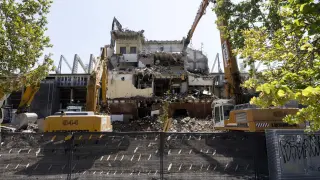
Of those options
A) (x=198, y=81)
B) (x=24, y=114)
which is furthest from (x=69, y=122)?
(x=198, y=81)

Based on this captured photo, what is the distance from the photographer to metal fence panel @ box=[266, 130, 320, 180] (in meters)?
6.49

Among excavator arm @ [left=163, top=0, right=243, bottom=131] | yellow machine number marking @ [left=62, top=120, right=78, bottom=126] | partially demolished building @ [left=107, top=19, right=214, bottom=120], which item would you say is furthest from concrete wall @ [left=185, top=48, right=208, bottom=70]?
yellow machine number marking @ [left=62, top=120, right=78, bottom=126]

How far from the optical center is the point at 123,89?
122 ft

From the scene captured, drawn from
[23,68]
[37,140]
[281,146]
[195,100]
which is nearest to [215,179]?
Answer: [281,146]

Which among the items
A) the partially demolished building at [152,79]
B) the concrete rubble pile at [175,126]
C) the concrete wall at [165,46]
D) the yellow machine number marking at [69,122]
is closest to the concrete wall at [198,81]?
the partially demolished building at [152,79]

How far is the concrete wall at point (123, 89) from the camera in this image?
A: 3704 centimetres

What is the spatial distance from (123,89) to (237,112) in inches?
1082

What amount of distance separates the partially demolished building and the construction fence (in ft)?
76.6

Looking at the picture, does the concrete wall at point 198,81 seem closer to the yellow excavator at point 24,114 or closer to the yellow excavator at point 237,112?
the yellow excavator at point 237,112

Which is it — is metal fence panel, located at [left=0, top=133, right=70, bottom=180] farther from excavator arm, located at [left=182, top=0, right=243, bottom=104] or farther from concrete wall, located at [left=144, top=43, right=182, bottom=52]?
concrete wall, located at [left=144, top=43, right=182, bottom=52]

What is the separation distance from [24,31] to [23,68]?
3.71 feet

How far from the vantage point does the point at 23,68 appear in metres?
7.92

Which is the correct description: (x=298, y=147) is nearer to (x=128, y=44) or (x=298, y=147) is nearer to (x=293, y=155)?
(x=293, y=155)

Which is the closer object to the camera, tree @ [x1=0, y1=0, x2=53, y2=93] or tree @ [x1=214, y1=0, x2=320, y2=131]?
tree @ [x1=214, y1=0, x2=320, y2=131]
